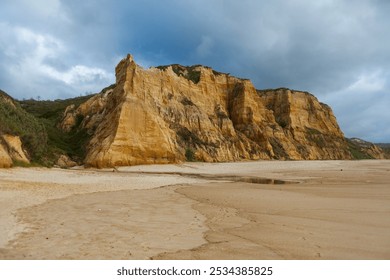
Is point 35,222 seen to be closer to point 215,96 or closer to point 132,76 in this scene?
point 132,76

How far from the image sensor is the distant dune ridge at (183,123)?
32.2 metres

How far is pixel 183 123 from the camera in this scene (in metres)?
47.4

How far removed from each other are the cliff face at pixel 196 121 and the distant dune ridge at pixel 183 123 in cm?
10

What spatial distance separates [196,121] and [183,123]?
98.9 inches

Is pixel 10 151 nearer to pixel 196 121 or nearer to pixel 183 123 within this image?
pixel 183 123

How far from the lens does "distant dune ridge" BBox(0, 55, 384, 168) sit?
32.2m

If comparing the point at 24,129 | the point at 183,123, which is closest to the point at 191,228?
the point at 24,129

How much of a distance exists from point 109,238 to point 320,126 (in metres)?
80.4

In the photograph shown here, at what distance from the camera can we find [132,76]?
37438 millimetres

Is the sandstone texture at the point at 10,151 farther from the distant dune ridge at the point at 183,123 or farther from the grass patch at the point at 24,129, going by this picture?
the grass patch at the point at 24,129

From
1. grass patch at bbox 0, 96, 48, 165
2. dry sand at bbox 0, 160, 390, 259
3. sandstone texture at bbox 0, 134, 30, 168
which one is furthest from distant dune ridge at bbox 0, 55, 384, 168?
dry sand at bbox 0, 160, 390, 259

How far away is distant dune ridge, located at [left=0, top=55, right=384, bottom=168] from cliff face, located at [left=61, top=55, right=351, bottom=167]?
0.10 meters

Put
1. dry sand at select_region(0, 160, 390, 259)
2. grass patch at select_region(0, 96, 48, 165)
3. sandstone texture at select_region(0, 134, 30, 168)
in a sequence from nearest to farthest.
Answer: dry sand at select_region(0, 160, 390, 259)
sandstone texture at select_region(0, 134, 30, 168)
grass patch at select_region(0, 96, 48, 165)

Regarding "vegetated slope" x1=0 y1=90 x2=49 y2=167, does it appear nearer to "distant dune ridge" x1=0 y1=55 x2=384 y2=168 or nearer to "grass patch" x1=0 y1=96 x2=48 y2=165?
"grass patch" x1=0 y1=96 x2=48 y2=165
